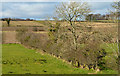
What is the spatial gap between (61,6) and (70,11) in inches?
65.4

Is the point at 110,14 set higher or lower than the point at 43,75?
higher

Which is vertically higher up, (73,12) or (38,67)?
(73,12)

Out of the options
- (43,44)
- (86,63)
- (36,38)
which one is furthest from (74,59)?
(36,38)

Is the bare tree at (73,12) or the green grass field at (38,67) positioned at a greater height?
the bare tree at (73,12)

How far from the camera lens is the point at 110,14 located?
17.4 meters

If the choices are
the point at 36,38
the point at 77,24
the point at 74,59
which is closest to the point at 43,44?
the point at 36,38

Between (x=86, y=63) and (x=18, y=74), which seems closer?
(x=18, y=74)

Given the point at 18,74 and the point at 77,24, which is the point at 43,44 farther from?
the point at 18,74

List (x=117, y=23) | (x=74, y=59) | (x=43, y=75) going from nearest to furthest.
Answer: (x=43, y=75)
(x=117, y=23)
(x=74, y=59)

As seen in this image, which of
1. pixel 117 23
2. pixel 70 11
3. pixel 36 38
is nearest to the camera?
pixel 117 23

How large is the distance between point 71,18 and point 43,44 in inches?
411

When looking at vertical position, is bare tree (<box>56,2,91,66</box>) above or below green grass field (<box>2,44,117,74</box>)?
above

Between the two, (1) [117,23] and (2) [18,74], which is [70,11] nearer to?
(1) [117,23]

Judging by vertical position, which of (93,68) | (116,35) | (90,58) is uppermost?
(116,35)
